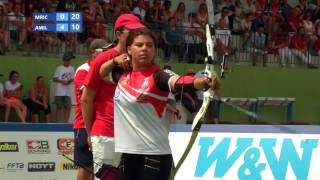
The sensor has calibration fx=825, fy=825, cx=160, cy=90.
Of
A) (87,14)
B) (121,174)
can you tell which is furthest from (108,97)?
(87,14)

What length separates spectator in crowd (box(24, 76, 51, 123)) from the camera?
19062mm

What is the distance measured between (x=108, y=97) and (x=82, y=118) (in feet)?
2.38

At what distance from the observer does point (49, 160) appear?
12.1 metres

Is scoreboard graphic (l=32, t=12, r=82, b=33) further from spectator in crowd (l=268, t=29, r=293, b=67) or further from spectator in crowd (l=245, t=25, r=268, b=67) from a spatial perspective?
spectator in crowd (l=268, t=29, r=293, b=67)

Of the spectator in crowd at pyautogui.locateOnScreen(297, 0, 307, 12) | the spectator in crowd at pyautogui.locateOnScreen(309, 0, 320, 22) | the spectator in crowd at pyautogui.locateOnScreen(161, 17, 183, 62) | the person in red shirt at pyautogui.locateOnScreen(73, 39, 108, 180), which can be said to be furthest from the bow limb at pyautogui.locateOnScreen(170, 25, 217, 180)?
the spectator in crowd at pyautogui.locateOnScreen(297, 0, 307, 12)

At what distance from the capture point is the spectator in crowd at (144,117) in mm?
5867

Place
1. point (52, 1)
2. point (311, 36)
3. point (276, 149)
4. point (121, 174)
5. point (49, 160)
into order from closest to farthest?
point (121, 174) → point (276, 149) → point (49, 160) → point (52, 1) → point (311, 36)

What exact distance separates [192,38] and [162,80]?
53.2 ft

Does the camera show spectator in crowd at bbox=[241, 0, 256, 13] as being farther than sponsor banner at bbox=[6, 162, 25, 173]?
Yes

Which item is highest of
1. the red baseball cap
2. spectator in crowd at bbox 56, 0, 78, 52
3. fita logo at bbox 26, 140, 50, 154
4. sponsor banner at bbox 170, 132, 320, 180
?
the red baseball cap

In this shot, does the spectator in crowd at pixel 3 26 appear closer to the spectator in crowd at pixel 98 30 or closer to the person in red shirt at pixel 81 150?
the spectator in crowd at pixel 98 30

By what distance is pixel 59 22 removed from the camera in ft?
63.4

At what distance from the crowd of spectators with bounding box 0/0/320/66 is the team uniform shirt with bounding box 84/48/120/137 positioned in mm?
12021

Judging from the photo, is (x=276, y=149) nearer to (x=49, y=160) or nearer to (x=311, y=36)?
(x=49, y=160)
